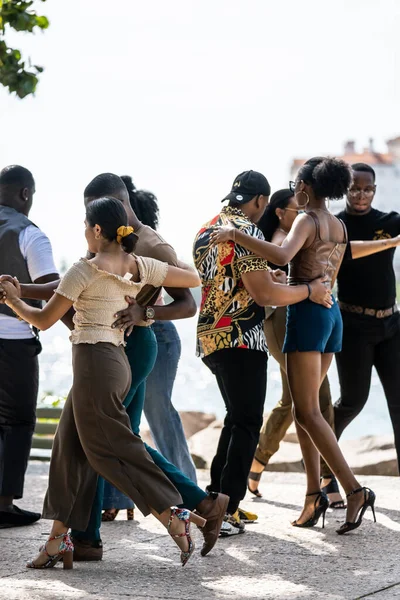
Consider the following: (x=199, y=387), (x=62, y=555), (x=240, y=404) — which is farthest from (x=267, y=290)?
(x=199, y=387)

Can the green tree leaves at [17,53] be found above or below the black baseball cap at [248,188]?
above

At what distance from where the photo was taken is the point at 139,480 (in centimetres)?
480

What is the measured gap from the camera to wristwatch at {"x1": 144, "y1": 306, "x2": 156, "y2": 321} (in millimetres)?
5078

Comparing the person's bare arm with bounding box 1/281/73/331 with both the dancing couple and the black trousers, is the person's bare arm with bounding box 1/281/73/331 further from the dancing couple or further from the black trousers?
the black trousers

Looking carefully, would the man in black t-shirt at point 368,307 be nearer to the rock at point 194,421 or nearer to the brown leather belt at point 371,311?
the brown leather belt at point 371,311

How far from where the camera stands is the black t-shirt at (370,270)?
22.5ft

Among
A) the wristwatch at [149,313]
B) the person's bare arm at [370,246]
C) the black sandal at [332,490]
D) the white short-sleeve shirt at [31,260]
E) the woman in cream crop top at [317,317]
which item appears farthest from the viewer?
the black sandal at [332,490]

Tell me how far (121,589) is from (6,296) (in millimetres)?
1417

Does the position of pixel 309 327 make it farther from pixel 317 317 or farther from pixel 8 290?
pixel 8 290

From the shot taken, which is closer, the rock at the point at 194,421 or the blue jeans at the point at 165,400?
the blue jeans at the point at 165,400

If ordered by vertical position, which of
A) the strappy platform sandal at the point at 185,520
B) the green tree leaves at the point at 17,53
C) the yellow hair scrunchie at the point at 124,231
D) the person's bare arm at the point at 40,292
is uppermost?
the green tree leaves at the point at 17,53

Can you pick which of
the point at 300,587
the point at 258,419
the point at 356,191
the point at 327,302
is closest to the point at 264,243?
the point at 327,302

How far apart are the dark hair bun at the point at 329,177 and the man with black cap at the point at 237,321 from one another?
281mm

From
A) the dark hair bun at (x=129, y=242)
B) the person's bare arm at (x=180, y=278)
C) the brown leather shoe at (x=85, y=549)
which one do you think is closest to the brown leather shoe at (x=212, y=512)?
the brown leather shoe at (x=85, y=549)
